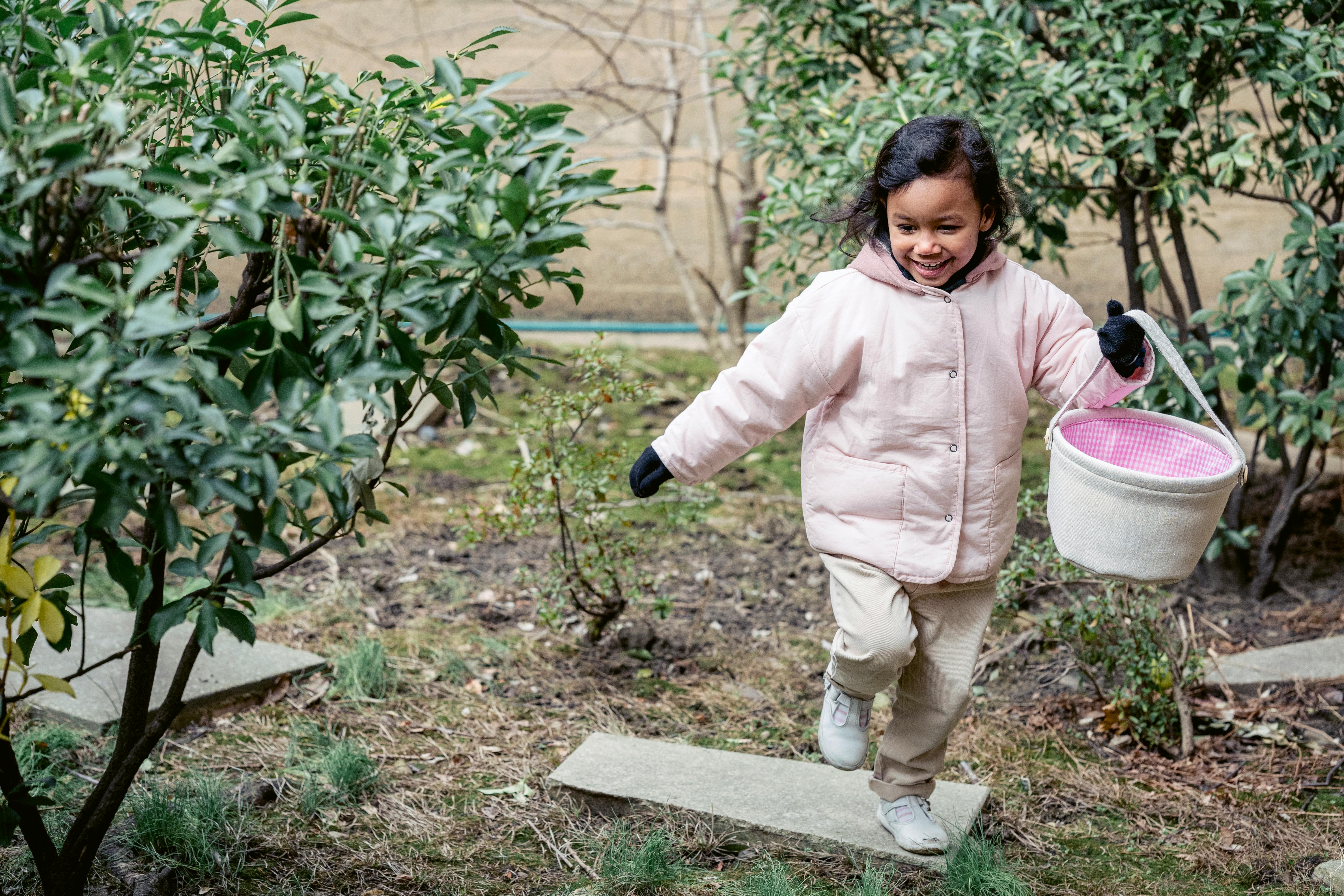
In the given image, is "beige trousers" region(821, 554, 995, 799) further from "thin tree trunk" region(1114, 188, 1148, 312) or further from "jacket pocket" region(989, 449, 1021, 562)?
"thin tree trunk" region(1114, 188, 1148, 312)

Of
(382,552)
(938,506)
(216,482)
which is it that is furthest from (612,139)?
A: (216,482)

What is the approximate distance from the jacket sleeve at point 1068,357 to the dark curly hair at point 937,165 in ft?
0.65

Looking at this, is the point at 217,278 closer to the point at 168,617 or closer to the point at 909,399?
the point at 168,617

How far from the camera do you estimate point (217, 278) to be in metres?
2.07

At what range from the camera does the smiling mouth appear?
2203 millimetres

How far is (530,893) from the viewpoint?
89.9 inches

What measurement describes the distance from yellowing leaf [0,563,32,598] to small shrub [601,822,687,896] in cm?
121

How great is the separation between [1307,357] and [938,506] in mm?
1711

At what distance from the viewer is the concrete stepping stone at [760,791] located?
240cm

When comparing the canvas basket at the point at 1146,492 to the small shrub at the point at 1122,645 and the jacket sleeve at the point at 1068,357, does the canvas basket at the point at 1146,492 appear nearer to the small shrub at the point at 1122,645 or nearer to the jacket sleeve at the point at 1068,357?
the jacket sleeve at the point at 1068,357

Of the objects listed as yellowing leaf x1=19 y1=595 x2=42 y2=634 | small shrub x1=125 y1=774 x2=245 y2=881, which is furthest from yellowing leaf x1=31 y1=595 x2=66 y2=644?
small shrub x1=125 y1=774 x2=245 y2=881

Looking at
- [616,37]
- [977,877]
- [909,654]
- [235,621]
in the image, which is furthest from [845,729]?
[616,37]

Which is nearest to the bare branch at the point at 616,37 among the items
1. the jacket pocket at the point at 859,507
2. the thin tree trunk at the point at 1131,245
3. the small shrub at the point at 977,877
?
the thin tree trunk at the point at 1131,245

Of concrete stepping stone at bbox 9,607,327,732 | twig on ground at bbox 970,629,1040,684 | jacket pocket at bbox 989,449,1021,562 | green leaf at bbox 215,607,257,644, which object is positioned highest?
green leaf at bbox 215,607,257,644
